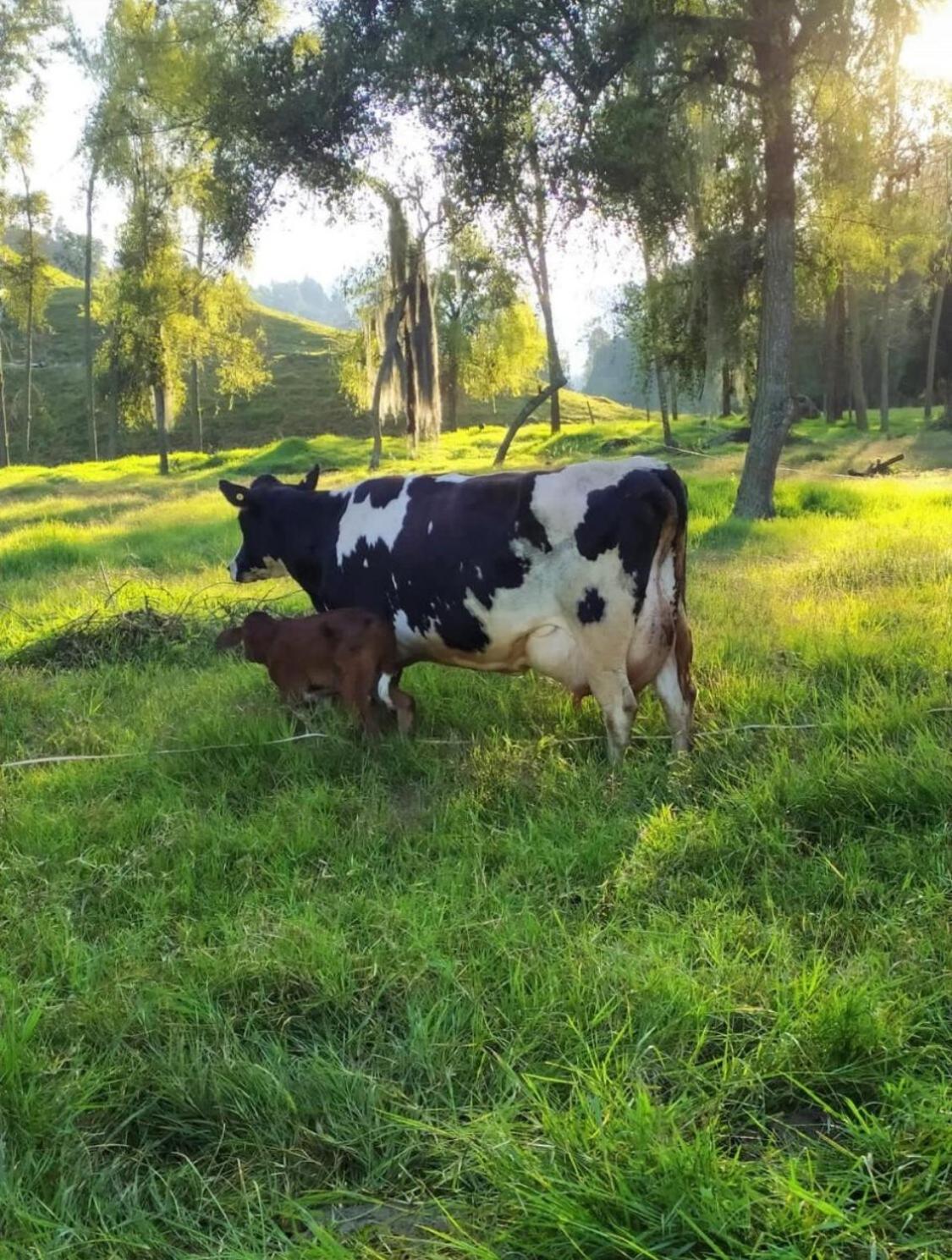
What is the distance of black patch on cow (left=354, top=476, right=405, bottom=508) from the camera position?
4988mm

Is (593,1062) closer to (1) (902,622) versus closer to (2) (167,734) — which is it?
(2) (167,734)

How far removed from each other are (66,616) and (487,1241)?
6.35 meters

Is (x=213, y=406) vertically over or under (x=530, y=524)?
over

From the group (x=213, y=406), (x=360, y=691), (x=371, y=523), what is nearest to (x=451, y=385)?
(x=213, y=406)

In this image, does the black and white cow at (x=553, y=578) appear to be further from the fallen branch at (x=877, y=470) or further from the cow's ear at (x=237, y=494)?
the fallen branch at (x=877, y=470)

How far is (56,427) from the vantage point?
5166 cm

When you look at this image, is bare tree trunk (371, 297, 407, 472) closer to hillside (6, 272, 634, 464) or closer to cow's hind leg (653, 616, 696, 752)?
cow's hind leg (653, 616, 696, 752)

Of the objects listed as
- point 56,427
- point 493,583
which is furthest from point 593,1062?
point 56,427

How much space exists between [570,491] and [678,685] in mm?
1079

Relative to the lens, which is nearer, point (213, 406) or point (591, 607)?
point (591, 607)

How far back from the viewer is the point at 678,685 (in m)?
4.40

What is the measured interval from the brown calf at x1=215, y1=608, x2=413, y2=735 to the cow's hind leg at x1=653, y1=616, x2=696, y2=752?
4.20ft

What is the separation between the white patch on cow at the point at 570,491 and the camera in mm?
4215

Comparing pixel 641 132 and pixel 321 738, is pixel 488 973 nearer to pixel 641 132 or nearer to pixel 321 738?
pixel 321 738
